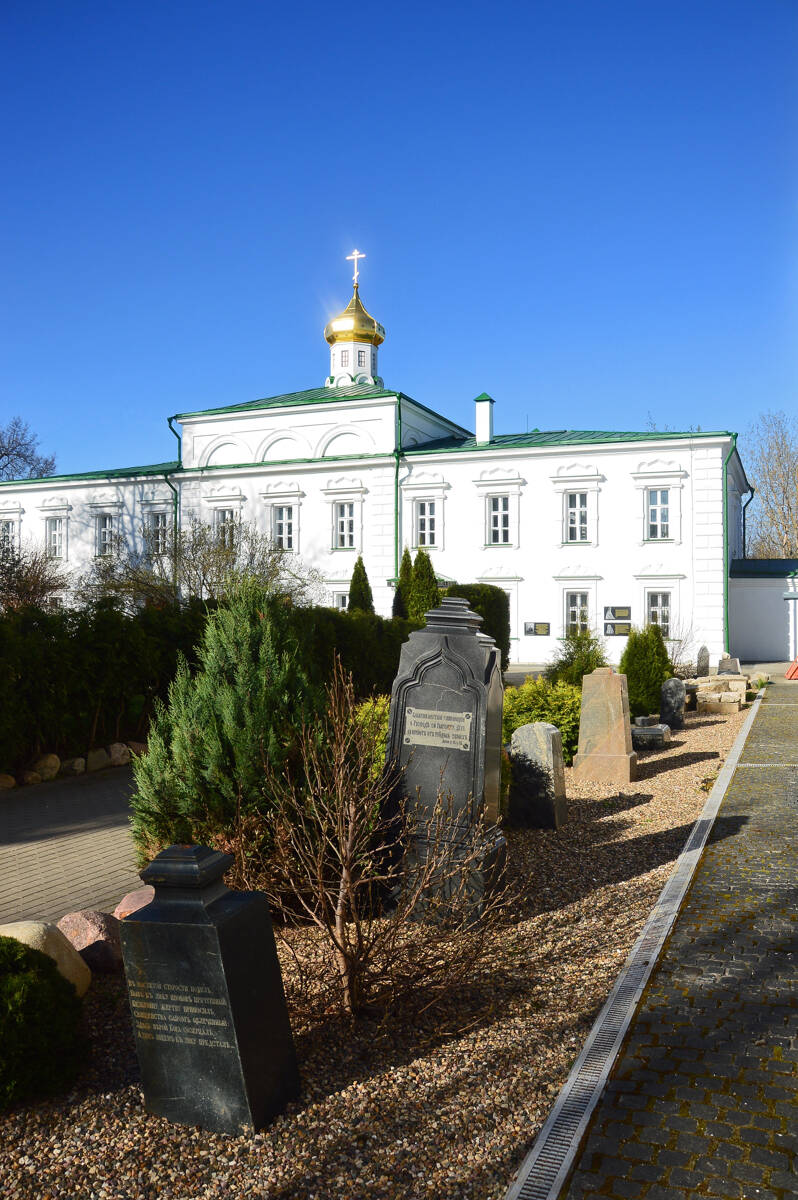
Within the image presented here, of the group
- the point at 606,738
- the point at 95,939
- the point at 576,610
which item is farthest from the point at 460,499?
the point at 95,939

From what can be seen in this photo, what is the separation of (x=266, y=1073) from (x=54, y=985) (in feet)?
3.22

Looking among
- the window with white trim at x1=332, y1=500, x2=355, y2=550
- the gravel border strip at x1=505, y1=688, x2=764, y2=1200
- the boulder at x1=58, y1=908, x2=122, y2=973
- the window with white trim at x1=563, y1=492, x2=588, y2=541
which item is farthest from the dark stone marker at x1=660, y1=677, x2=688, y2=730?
the window with white trim at x1=332, y1=500, x2=355, y2=550

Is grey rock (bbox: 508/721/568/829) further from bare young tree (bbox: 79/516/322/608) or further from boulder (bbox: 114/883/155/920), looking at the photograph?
bare young tree (bbox: 79/516/322/608)

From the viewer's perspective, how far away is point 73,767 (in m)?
11.0

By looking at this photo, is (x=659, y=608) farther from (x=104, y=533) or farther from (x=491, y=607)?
(x=104, y=533)

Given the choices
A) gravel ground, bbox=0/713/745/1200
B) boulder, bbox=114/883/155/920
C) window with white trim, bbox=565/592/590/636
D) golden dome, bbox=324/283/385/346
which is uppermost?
golden dome, bbox=324/283/385/346

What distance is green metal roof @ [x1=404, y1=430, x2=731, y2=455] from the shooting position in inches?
1106

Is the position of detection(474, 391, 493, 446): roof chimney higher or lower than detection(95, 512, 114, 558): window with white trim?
higher

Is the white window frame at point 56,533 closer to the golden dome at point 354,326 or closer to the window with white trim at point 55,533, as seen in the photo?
the window with white trim at point 55,533

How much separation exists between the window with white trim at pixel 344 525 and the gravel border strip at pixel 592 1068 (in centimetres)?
2582

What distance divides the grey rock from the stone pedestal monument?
243 cm

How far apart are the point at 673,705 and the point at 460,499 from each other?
15.7 meters

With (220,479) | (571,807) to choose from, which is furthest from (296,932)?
(220,479)

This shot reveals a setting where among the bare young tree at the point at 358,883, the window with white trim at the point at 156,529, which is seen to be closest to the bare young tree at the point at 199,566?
the window with white trim at the point at 156,529
